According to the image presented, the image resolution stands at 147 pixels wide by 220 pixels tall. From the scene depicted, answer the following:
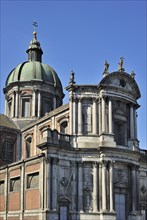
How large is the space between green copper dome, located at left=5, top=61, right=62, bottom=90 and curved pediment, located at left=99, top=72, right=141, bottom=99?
1496 cm

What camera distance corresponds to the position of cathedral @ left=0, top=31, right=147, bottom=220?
33500 millimetres

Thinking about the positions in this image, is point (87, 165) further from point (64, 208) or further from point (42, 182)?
point (42, 182)

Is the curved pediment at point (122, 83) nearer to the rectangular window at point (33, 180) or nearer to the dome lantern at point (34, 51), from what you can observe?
the rectangular window at point (33, 180)

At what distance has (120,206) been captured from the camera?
118 ft

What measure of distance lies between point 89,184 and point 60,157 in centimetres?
349

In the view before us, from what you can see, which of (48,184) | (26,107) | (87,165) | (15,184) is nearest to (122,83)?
(87,165)

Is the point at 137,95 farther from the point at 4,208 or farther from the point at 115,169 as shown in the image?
the point at 4,208

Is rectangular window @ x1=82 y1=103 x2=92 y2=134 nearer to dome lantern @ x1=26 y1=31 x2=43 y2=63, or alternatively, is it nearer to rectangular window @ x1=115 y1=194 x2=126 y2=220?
rectangular window @ x1=115 y1=194 x2=126 y2=220

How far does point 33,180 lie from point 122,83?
12.3 m

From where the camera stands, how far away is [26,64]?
52812 mm

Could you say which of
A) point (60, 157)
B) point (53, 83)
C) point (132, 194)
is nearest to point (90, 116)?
point (60, 157)

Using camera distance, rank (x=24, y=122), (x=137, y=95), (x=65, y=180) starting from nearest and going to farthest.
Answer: (x=65, y=180)
(x=137, y=95)
(x=24, y=122)

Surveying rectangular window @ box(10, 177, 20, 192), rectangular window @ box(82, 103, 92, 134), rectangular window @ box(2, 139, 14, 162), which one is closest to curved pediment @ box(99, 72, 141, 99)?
rectangular window @ box(82, 103, 92, 134)

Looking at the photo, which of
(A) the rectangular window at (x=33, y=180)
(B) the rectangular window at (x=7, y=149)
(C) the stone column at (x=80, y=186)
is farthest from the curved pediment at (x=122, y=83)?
(B) the rectangular window at (x=7, y=149)
